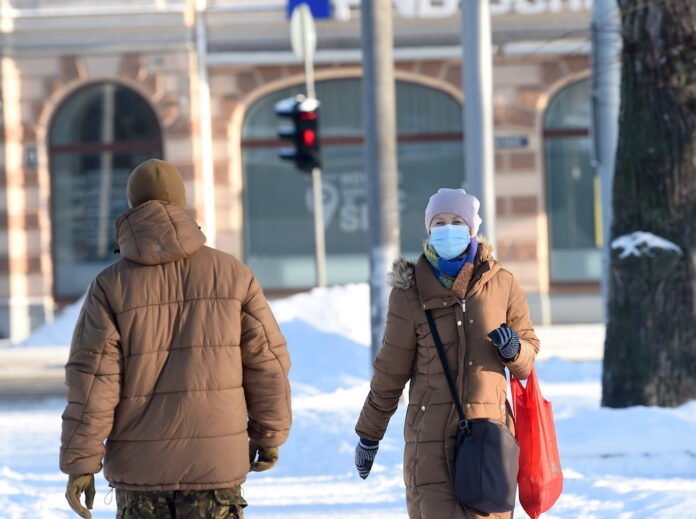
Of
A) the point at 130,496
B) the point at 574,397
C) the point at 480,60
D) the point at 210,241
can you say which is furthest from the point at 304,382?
the point at 130,496

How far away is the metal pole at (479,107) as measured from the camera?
412 inches

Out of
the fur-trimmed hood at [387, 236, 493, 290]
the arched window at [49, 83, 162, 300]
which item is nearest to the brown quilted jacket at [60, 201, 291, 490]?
the fur-trimmed hood at [387, 236, 493, 290]

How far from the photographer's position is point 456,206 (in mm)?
4410

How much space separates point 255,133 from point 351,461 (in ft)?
37.9

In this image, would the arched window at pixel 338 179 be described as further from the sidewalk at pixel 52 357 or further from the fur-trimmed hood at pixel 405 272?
the fur-trimmed hood at pixel 405 272

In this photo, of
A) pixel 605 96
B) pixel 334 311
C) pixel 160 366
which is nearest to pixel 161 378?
pixel 160 366

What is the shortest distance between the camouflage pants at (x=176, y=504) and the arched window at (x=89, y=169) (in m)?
15.5

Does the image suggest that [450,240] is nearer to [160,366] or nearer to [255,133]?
[160,366]

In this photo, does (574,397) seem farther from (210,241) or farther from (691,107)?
(210,241)

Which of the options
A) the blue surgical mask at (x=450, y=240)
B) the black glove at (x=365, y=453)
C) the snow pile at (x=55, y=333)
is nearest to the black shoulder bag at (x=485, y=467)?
the black glove at (x=365, y=453)

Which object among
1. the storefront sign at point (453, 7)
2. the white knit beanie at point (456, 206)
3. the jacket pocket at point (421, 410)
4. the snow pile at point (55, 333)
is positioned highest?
the storefront sign at point (453, 7)

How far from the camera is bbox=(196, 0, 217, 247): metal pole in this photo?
18.8 metres

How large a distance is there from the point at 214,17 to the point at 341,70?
6.78ft

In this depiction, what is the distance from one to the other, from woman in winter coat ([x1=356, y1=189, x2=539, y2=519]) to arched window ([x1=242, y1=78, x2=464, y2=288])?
14735 millimetres
